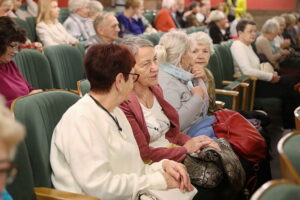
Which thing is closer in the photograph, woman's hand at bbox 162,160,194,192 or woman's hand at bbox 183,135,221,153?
woman's hand at bbox 162,160,194,192

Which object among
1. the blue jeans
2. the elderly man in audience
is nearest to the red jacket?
the elderly man in audience

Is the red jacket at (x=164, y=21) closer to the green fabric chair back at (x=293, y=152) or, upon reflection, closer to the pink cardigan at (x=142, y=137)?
the pink cardigan at (x=142, y=137)

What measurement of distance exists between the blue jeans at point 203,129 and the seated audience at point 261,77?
1.79 m

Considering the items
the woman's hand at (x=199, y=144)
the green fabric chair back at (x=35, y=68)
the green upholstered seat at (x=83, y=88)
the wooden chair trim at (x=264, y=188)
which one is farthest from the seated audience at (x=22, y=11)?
the wooden chair trim at (x=264, y=188)

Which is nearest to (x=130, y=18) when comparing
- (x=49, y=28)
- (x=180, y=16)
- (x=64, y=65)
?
(x=49, y=28)

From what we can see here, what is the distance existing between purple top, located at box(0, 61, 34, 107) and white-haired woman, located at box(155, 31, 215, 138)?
3.04 feet

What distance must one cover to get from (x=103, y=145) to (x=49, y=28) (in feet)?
11.8

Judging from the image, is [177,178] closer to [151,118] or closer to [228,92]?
[151,118]

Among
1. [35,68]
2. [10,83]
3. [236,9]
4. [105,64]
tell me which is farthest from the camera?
[236,9]

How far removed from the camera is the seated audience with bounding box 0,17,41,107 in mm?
2340

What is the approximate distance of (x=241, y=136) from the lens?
2.52 m

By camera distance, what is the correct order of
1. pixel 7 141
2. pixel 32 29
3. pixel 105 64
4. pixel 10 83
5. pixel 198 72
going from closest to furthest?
pixel 7 141, pixel 105 64, pixel 10 83, pixel 198 72, pixel 32 29

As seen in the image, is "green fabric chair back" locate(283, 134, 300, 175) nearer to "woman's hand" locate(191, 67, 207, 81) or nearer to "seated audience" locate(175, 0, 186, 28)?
"woman's hand" locate(191, 67, 207, 81)

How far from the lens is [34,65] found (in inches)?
122
